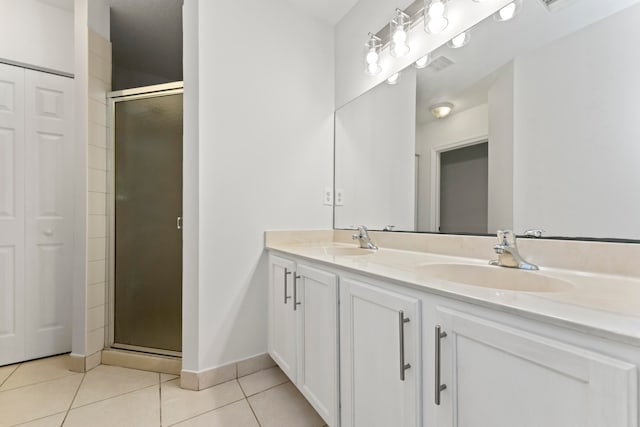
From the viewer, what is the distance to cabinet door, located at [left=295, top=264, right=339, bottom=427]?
1.11m

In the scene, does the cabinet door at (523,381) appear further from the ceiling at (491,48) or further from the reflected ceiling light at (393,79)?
the reflected ceiling light at (393,79)

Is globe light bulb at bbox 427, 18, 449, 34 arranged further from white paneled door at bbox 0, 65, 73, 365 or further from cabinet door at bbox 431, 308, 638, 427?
white paneled door at bbox 0, 65, 73, 365

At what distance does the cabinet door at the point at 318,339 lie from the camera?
1.11m

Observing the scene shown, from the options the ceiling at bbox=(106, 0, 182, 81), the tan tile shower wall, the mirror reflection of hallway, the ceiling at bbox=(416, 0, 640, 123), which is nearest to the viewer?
the ceiling at bbox=(416, 0, 640, 123)

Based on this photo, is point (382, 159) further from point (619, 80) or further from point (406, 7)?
point (619, 80)

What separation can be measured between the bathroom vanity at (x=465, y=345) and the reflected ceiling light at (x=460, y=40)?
0.92 m

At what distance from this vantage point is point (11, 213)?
1882 mm

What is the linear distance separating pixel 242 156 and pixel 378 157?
2.91 ft

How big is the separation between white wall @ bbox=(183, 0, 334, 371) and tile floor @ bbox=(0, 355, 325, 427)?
0.18 metres

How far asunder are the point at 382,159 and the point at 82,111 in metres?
1.98

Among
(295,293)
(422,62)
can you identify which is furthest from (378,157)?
(295,293)

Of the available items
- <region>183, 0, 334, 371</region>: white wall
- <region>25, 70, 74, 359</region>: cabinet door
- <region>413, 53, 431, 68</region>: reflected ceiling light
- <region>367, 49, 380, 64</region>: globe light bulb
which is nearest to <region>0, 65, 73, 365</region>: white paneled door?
<region>25, 70, 74, 359</region>: cabinet door

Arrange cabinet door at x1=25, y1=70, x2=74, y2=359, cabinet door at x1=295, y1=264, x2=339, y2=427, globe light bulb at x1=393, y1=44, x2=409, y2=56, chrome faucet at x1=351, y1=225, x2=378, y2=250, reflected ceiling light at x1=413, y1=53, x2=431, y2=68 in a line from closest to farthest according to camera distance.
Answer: cabinet door at x1=295, y1=264, x2=339, y2=427 → reflected ceiling light at x1=413, y1=53, x2=431, y2=68 → globe light bulb at x1=393, y1=44, x2=409, y2=56 → chrome faucet at x1=351, y1=225, x2=378, y2=250 → cabinet door at x1=25, y1=70, x2=74, y2=359

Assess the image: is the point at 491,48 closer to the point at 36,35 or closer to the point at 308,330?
the point at 308,330
